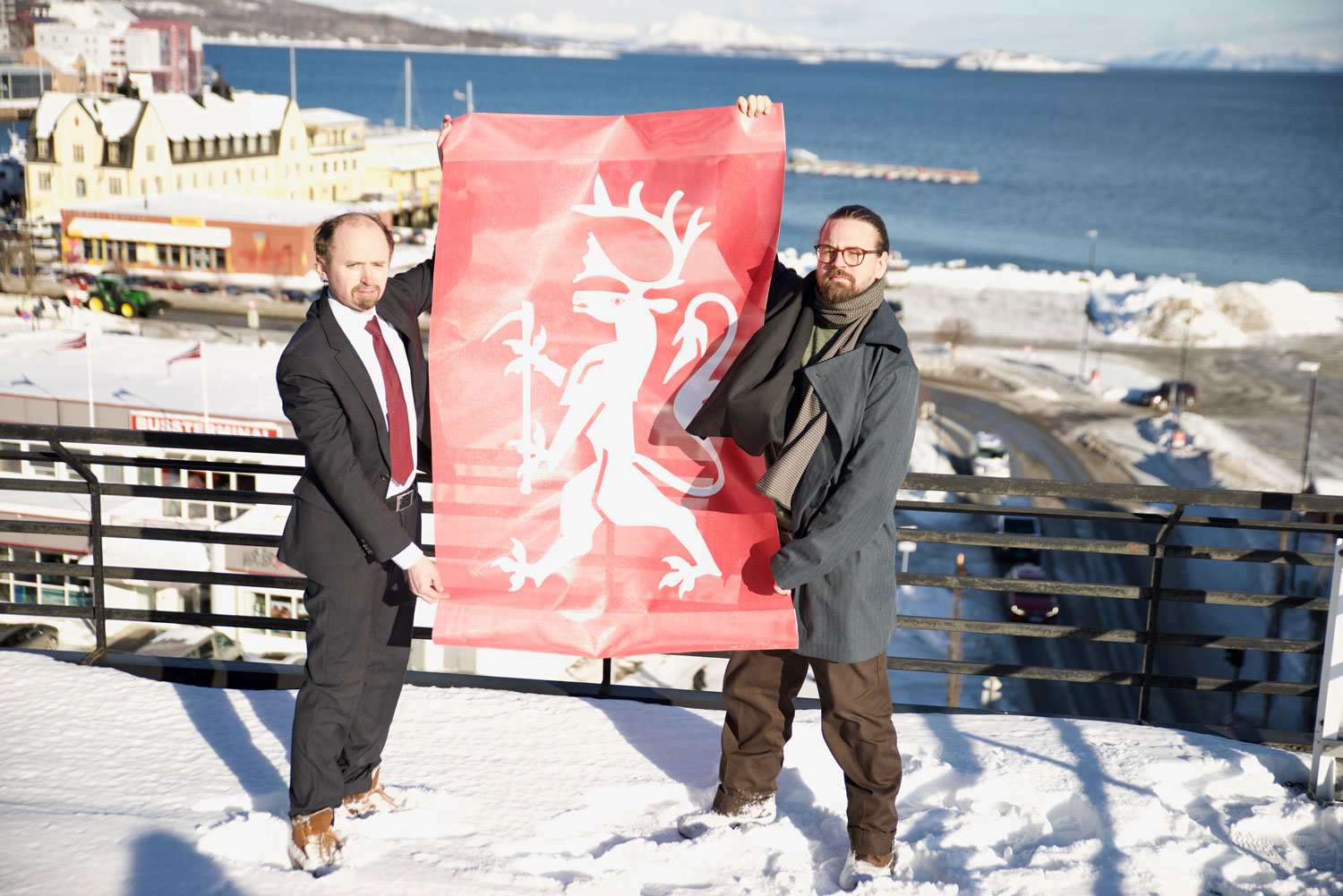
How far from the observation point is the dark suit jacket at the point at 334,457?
3.19m

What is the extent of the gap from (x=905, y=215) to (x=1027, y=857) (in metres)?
107

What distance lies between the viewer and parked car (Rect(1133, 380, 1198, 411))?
42125mm

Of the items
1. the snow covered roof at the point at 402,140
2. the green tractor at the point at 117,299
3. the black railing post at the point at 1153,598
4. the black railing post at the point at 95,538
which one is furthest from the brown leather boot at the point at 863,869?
the snow covered roof at the point at 402,140

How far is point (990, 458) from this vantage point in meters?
33.5

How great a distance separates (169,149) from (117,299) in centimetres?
1898

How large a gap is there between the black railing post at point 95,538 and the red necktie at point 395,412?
1.93m

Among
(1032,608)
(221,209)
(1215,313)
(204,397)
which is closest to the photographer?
(204,397)

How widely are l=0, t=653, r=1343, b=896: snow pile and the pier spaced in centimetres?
13063

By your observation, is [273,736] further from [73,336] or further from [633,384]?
[73,336]

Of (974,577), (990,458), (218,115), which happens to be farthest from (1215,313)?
(974,577)

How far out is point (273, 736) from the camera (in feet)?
14.1

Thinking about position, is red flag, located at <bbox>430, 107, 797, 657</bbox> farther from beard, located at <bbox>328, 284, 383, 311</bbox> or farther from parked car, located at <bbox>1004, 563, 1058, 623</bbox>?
parked car, located at <bbox>1004, 563, 1058, 623</bbox>

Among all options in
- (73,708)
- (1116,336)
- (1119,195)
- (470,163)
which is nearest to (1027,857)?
(470,163)

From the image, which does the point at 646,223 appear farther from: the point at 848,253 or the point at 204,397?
the point at 204,397
